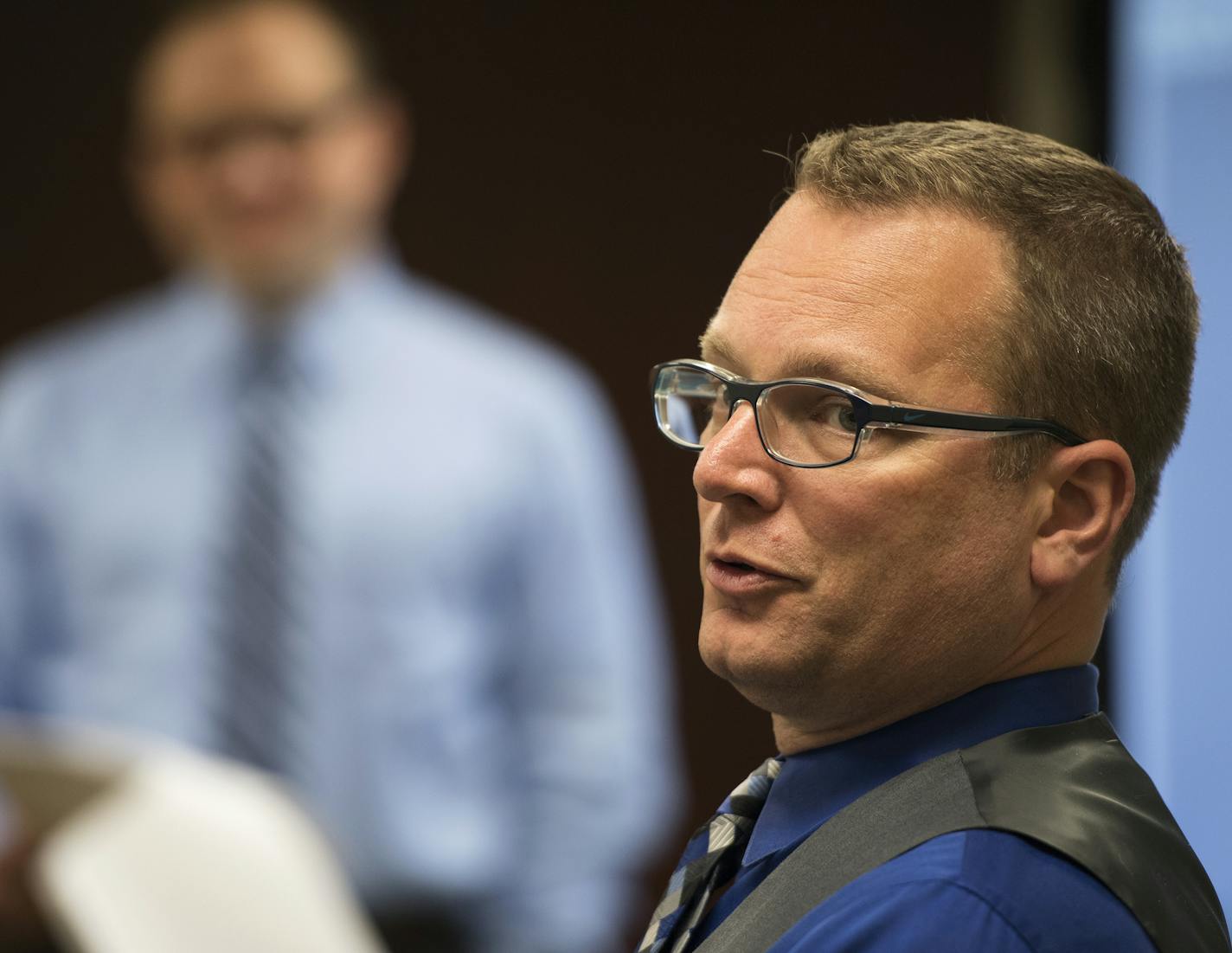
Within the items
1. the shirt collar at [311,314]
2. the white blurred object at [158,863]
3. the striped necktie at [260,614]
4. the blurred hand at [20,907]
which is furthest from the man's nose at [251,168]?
the white blurred object at [158,863]

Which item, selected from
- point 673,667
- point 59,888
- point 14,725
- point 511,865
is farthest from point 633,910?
point 59,888

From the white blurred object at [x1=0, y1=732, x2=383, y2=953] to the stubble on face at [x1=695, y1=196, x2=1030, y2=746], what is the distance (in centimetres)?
103

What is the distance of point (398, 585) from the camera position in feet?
11.4

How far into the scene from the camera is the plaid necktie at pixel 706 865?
3.91ft

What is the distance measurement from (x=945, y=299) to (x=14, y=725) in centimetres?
288

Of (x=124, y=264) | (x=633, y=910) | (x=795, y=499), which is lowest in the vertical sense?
(x=633, y=910)

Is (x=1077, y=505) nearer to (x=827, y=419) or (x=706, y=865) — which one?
(x=827, y=419)

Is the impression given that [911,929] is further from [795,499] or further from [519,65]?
[519,65]

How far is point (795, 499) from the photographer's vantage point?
3.83 feet

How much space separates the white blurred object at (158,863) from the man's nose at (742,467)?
1.03m

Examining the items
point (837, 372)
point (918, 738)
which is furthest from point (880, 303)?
point (918, 738)

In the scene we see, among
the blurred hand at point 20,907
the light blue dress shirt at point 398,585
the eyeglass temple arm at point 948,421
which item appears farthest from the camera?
the light blue dress shirt at point 398,585

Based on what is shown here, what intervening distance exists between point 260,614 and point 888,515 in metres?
2.58

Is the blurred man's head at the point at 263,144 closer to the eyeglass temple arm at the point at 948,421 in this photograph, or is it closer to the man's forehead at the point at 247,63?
the man's forehead at the point at 247,63
